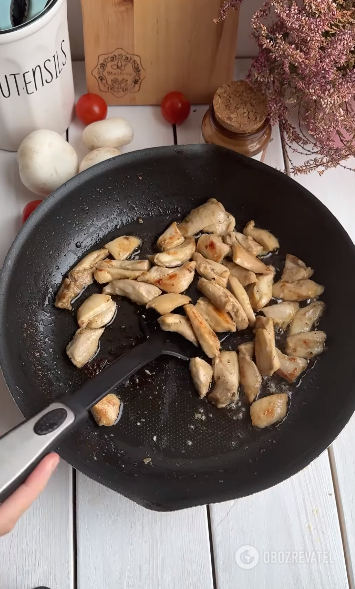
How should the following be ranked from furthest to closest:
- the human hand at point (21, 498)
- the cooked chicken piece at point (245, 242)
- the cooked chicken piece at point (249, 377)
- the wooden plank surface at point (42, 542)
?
the cooked chicken piece at point (245, 242)
the cooked chicken piece at point (249, 377)
the wooden plank surface at point (42, 542)
the human hand at point (21, 498)

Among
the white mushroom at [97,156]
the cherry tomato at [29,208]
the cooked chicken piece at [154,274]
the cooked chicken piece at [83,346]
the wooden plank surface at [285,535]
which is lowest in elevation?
the wooden plank surface at [285,535]

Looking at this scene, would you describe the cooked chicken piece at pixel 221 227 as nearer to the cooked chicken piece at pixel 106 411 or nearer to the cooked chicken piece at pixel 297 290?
the cooked chicken piece at pixel 297 290

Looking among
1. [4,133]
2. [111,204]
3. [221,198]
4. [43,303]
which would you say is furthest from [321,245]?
[4,133]

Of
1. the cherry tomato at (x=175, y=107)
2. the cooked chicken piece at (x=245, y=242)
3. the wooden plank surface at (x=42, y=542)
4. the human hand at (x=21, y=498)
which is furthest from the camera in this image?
the cherry tomato at (x=175, y=107)

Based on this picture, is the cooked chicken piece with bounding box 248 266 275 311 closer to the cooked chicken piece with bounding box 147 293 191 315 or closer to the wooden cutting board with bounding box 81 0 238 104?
the cooked chicken piece with bounding box 147 293 191 315

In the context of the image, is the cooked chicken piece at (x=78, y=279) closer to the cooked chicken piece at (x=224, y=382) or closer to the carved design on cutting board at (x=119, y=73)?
the cooked chicken piece at (x=224, y=382)

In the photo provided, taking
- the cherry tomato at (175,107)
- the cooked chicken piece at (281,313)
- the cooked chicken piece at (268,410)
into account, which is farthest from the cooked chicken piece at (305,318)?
the cherry tomato at (175,107)

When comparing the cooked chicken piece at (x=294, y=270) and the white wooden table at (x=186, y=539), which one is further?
the cooked chicken piece at (x=294, y=270)

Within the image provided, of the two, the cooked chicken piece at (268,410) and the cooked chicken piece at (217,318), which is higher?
the cooked chicken piece at (217,318)

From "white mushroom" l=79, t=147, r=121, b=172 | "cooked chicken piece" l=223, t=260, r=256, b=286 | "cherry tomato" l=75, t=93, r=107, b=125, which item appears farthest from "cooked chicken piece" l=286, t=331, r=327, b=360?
"cherry tomato" l=75, t=93, r=107, b=125
